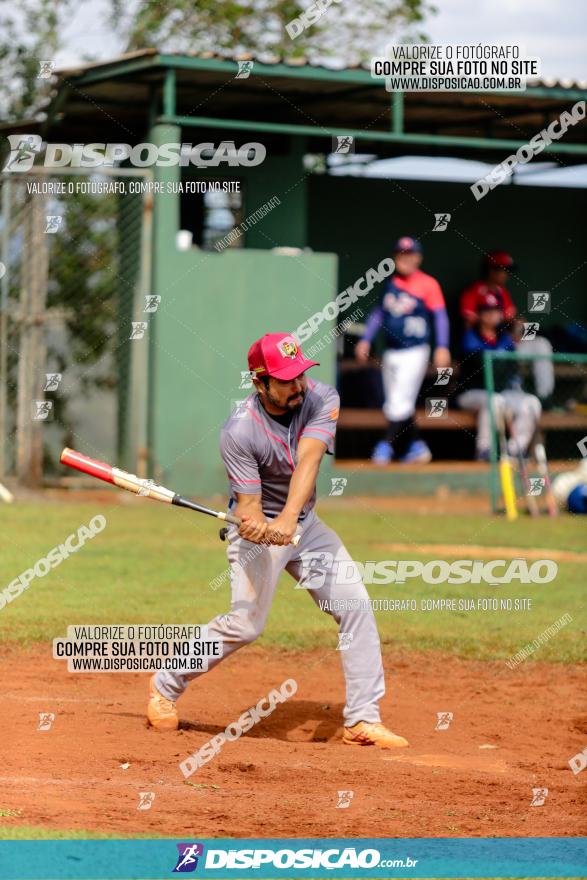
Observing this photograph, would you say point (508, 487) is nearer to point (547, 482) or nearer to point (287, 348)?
point (547, 482)

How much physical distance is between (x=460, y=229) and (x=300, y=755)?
48.8 feet

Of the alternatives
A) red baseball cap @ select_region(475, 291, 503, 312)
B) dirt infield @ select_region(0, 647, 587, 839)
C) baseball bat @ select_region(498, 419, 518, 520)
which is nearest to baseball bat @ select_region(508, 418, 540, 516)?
baseball bat @ select_region(498, 419, 518, 520)

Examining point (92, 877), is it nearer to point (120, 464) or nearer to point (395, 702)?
point (395, 702)

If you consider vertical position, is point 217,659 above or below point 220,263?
below

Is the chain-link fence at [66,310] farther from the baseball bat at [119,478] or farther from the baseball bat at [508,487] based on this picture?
the baseball bat at [119,478]

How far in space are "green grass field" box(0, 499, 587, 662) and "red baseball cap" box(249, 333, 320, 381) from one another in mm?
3394

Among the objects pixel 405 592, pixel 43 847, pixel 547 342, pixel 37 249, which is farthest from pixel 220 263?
pixel 43 847

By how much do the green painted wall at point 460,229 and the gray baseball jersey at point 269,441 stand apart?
13067 millimetres

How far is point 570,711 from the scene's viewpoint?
8.77m

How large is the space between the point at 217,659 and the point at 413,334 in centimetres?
1029

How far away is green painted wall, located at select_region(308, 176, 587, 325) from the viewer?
20.7m

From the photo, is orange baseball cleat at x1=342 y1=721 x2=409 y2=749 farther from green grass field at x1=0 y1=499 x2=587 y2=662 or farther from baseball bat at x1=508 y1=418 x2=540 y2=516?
baseball bat at x1=508 y1=418 x2=540 y2=516

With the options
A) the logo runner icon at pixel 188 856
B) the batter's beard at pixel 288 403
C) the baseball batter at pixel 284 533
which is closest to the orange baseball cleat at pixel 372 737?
Result: the baseball batter at pixel 284 533

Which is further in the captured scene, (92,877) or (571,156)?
(571,156)
